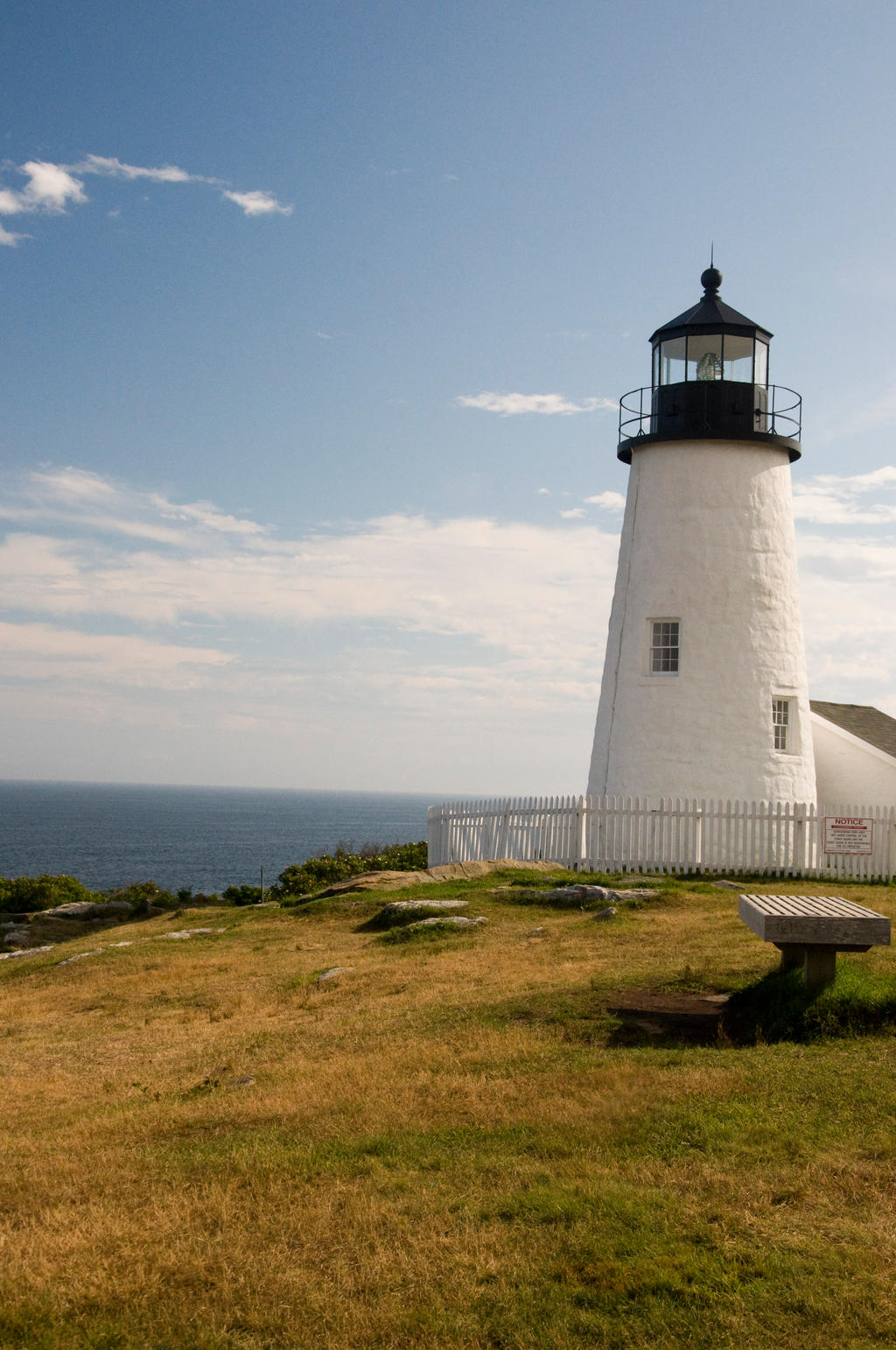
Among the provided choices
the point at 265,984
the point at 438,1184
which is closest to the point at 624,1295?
the point at 438,1184

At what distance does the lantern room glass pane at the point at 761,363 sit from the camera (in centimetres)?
2303

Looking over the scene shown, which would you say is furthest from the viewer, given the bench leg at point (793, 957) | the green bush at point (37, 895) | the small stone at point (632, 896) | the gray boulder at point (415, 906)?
the green bush at point (37, 895)

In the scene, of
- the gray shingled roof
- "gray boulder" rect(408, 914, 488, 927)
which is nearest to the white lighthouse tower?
the gray shingled roof

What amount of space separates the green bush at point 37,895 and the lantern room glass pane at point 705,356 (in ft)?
59.5

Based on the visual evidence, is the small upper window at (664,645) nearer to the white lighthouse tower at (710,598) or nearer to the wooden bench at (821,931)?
the white lighthouse tower at (710,598)

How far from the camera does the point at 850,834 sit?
66.6 feet

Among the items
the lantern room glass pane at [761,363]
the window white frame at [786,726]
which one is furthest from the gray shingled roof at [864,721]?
the lantern room glass pane at [761,363]

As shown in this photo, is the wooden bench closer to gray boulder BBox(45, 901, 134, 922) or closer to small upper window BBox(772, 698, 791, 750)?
small upper window BBox(772, 698, 791, 750)

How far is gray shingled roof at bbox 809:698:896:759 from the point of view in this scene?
84.0 ft

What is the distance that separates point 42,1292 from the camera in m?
5.00

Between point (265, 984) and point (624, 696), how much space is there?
1164 centimetres

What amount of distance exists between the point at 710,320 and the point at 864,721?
10.3 m

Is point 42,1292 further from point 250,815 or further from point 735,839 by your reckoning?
point 250,815

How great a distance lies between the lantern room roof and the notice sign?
9.81m
